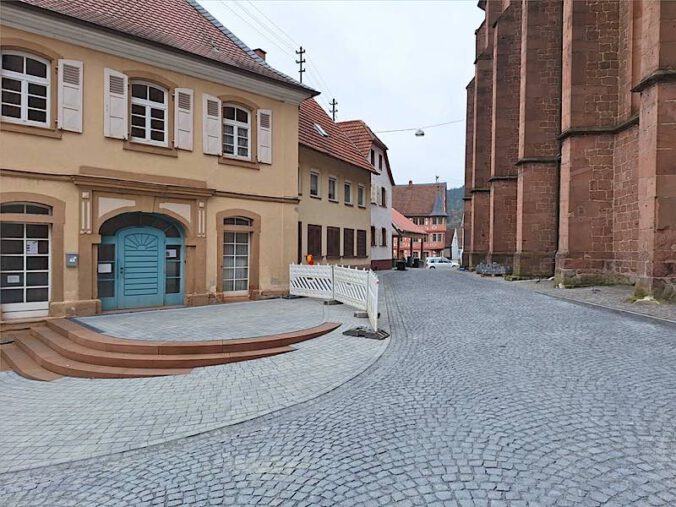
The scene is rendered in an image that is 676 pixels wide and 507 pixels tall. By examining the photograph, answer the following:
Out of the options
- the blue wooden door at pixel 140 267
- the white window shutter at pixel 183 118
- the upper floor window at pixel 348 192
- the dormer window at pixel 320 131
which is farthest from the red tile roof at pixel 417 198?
the blue wooden door at pixel 140 267

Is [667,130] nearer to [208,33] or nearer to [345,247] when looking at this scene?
[208,33]

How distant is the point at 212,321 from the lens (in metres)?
9.49

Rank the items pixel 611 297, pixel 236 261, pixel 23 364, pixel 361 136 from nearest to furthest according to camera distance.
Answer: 1. pixel 23 364
2. pixel 236 261
3. pixel 611 297
4. pixel 361 136

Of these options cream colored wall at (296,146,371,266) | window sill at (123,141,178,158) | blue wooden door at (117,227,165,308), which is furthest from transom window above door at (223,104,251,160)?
cream colored wall at (296,146,371,266)

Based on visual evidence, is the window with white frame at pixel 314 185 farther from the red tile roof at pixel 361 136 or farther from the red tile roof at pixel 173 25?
the red tile roof at pixel 361 136

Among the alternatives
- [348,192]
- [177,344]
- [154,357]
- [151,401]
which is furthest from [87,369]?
[348,192]

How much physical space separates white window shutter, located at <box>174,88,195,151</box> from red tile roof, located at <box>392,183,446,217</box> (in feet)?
216

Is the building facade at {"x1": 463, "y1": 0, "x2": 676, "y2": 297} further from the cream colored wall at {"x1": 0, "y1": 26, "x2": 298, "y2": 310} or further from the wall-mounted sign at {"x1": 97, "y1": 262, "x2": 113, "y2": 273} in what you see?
the wall-mounted sign at {"x1": 97, "y1": 262, "x2": 113, "y2": 273}

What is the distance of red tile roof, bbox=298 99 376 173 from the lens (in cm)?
2056

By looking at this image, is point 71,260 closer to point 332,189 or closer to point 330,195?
point 330,195

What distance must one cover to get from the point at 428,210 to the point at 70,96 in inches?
2748

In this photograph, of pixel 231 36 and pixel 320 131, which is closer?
pixel 231 36

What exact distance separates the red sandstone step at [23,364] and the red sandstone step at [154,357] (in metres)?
0.41

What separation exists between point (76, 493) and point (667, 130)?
14.3 m
